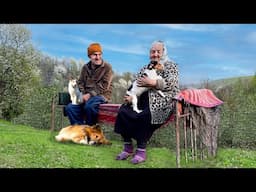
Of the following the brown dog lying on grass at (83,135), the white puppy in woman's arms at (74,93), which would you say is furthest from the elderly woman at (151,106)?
the white puppy in woman's arms at (74,93)

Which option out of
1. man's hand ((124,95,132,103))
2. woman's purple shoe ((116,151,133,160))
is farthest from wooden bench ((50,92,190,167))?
woman's purple shoe ((116,151,133,160))

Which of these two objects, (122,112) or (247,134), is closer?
(122,112)

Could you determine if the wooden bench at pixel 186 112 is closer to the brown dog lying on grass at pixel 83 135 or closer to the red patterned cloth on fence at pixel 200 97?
the red patterned cloth on fence at pixel 200 97

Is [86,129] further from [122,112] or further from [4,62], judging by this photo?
[4,62]

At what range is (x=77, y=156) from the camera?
4.46m

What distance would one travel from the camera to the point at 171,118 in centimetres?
436

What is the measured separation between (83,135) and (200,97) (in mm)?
1063

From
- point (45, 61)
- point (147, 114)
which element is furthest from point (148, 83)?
point (45, 61)

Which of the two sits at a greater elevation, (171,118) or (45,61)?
(45,61)

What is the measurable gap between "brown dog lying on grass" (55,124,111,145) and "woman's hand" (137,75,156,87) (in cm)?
66

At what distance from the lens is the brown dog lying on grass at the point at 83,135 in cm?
468

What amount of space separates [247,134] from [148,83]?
1.11 m

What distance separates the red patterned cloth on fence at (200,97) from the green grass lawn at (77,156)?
17.0 inches
